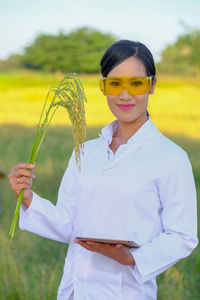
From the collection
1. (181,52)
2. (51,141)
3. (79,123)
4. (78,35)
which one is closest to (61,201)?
(79,123)

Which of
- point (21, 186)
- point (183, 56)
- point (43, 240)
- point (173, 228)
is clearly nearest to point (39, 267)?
point (43, 240)

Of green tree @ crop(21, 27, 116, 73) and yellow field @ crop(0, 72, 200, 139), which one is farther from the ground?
green tree @ crop(21, 27, 116, 73)

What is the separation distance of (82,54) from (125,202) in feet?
231

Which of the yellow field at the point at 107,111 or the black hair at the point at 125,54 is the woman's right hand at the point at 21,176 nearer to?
the black hair at the point at 125,54

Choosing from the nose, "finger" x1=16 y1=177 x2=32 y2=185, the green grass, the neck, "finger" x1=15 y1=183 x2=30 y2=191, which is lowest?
the green grass

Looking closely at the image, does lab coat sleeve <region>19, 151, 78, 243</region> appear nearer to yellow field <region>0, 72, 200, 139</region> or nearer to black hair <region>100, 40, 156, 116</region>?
black hair <region>100, 40, 156, 116</region>

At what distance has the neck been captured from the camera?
2.29 metres

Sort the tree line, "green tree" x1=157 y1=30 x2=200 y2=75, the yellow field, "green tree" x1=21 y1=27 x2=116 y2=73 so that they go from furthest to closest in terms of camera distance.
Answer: "green tree" x1=21 y1=27 x2=116 y2=73, the tree line, "green tree" x1=157 y1=30 x2=200 y2=75, the yellow field

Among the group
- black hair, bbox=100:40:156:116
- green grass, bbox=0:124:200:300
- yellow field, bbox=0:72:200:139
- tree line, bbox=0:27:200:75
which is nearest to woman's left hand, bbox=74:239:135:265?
black hair, bbox=100:40:156:116

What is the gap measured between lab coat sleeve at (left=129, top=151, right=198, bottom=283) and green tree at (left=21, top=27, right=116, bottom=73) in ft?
216

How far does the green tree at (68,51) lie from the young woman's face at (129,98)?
65.7 m

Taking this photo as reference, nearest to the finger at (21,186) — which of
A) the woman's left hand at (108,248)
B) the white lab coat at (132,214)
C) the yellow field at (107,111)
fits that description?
the white lab coat at (132,214)

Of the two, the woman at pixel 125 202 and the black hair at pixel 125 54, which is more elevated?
the black hair at pixel 125 54

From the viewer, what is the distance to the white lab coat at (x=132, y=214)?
204 centimetres
